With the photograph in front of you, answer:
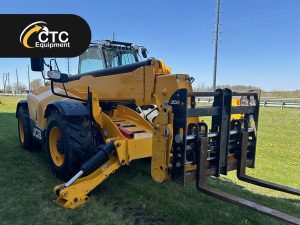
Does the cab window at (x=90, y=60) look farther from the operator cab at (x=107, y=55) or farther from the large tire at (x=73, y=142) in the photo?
the large tire at (x=73, y=142)

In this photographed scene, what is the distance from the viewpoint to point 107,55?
5.55 metres

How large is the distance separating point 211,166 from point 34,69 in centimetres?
310

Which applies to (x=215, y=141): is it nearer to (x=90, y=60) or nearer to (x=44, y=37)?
(x=90, y=60)

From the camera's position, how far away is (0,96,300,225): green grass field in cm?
384

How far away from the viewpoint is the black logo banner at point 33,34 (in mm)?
7395

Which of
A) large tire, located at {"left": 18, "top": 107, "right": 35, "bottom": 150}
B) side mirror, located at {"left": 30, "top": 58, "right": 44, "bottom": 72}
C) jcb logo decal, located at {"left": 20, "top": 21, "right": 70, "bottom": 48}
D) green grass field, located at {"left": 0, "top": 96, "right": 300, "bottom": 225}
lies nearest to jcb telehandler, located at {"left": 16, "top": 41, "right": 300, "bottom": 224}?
side mirror, located at {"left": 30, "top": 58, "right": 44, "bottom": 72}

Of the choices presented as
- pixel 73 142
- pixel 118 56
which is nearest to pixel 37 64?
pixel 73 142

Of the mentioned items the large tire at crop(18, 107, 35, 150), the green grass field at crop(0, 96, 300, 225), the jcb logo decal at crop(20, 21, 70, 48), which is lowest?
the green grass field at crop(0, 96, 300, 225)

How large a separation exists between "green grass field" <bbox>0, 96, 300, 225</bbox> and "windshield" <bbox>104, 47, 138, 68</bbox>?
2060 mm

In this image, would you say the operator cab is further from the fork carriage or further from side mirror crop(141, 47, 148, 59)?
the fork carriage

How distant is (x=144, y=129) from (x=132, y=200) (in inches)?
42.5

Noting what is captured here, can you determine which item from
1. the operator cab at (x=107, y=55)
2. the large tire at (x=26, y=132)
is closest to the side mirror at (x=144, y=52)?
the operator cab at (x=107, y=55)

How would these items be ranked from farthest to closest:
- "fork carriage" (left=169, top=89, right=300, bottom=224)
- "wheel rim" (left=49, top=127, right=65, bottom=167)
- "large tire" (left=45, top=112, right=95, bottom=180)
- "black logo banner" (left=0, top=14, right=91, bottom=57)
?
"black logo banner" (left=0, top=14, right=91, bottom=57) → "wheel rim" (left=49, top=127, right=65, bottom=167) → "large tire" (left=45, top=112, right=95, bottom=180) → "fork carriage" (left=169, top=89, right=300, bottom=224)

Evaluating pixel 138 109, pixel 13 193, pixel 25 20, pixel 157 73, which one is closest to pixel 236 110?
pixel 157 73
